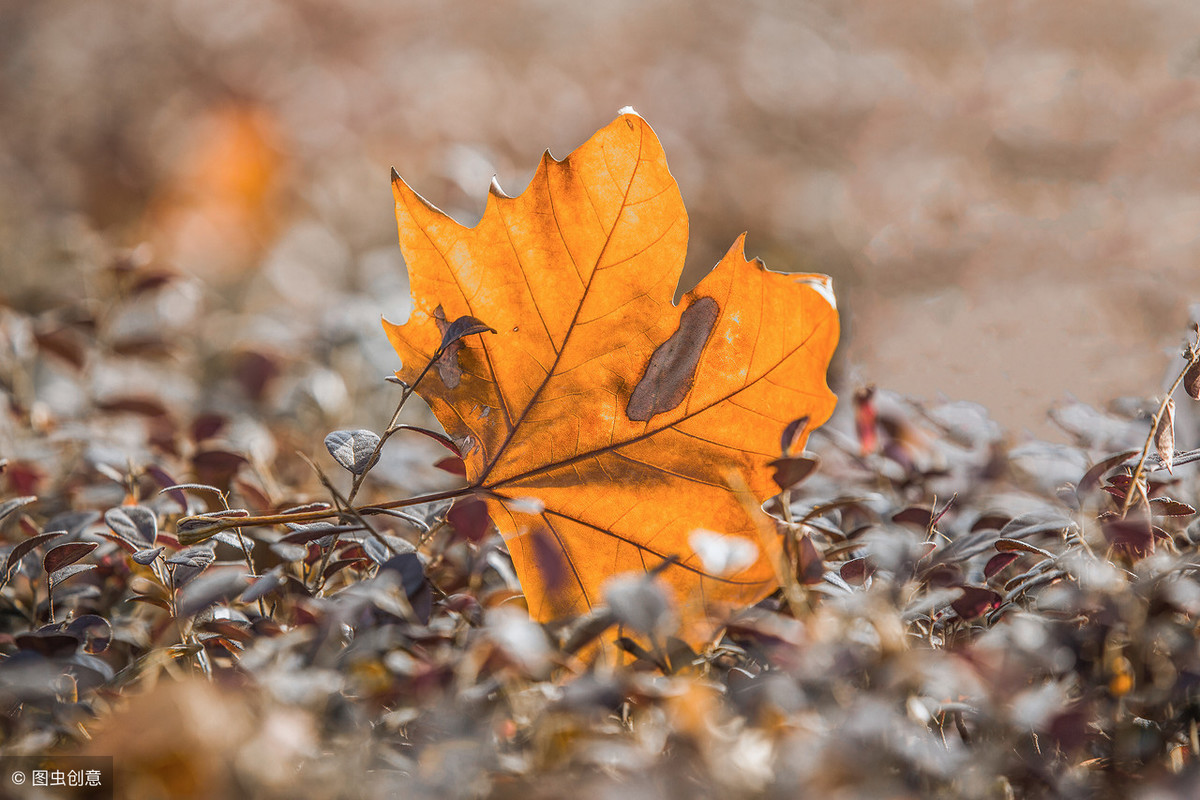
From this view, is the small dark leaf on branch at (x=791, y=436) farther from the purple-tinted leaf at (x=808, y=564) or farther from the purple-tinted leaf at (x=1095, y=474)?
the purple-tinted leaf at (x=1095, y=474)

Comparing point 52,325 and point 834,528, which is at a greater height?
point 52,325

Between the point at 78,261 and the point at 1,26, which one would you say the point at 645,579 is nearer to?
the point at 78,261

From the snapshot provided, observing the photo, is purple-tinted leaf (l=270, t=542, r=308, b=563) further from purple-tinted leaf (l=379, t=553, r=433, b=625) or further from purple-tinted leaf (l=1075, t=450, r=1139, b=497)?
purple-tinted leaf (l=1075, t=450, r=1139, b=497)

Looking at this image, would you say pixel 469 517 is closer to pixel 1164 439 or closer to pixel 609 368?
pixel 609 368

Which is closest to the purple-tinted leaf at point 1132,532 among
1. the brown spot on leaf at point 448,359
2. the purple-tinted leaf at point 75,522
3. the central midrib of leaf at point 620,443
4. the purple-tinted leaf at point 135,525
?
the central midrib of leaf at point 620,443

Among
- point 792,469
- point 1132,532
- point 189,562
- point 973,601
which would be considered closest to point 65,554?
point 189,562

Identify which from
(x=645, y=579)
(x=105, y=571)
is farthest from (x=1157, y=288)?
(x=105, y=571)
